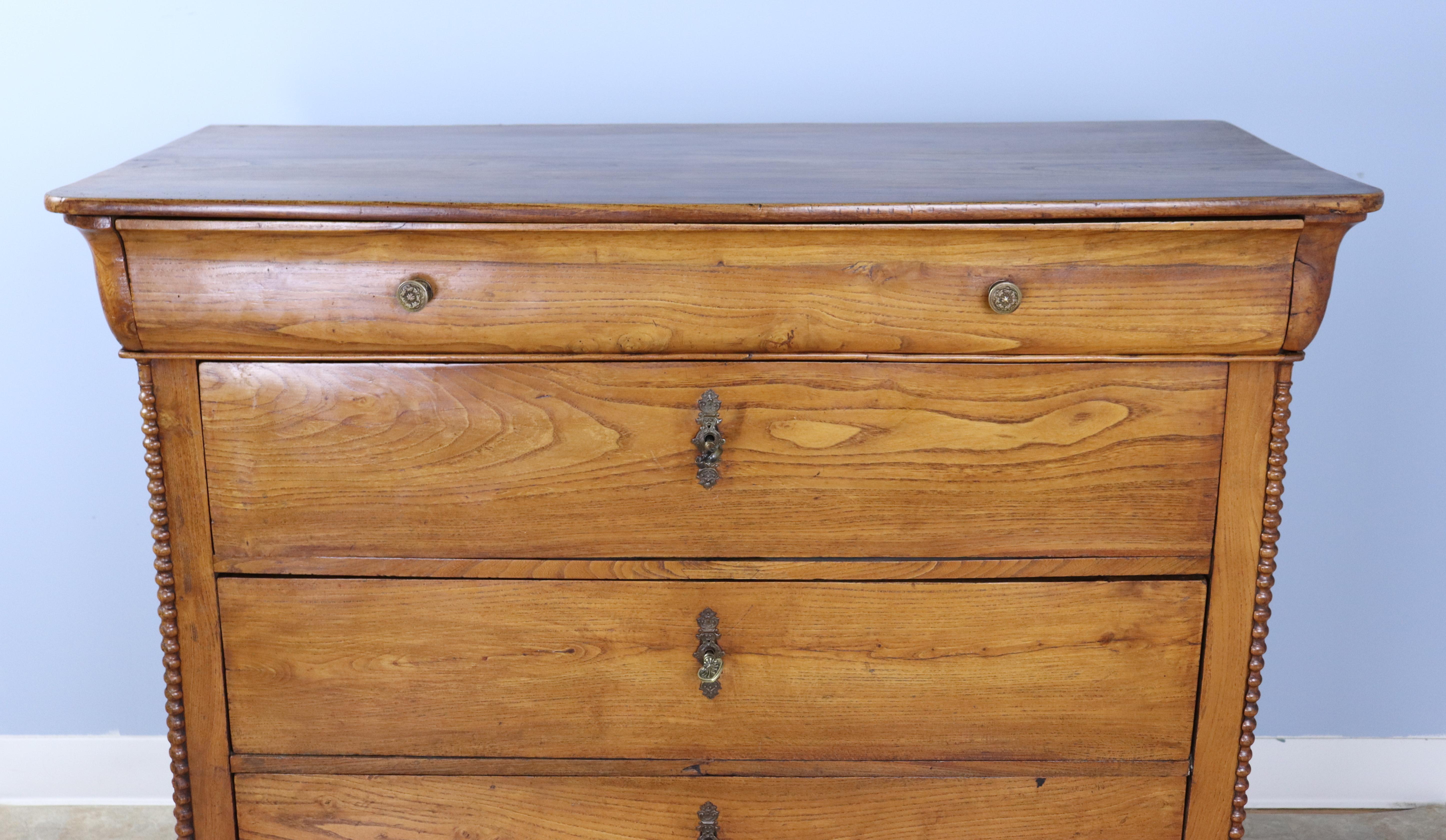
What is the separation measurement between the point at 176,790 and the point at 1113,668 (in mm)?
1075

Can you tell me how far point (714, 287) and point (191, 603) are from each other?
0.68 m

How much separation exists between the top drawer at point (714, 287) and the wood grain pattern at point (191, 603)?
7cm

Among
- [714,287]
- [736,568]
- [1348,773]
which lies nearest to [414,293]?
[714,287]

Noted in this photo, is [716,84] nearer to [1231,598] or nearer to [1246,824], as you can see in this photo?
[1231,598]

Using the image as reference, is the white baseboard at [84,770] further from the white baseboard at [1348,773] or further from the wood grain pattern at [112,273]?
the white baseboard at [1348,773]

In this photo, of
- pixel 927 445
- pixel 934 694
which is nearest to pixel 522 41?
pixel 927 445

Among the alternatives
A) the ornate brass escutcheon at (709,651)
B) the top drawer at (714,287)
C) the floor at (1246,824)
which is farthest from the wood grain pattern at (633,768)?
the floor at (1246,824)

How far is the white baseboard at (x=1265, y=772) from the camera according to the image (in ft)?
6.92

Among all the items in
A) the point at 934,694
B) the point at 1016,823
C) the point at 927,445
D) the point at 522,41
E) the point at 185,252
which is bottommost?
the point at 1016,823

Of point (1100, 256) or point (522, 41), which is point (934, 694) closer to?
point (1100, 256)

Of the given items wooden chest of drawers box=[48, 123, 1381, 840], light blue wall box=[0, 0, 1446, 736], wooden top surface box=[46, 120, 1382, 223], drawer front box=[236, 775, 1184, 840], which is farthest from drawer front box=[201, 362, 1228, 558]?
light blue wall box=[0, 0, 1446, 736]

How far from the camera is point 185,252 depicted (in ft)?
4.13

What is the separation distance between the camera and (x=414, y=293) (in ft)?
4.10

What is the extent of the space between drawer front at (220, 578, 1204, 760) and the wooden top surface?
417 mm
